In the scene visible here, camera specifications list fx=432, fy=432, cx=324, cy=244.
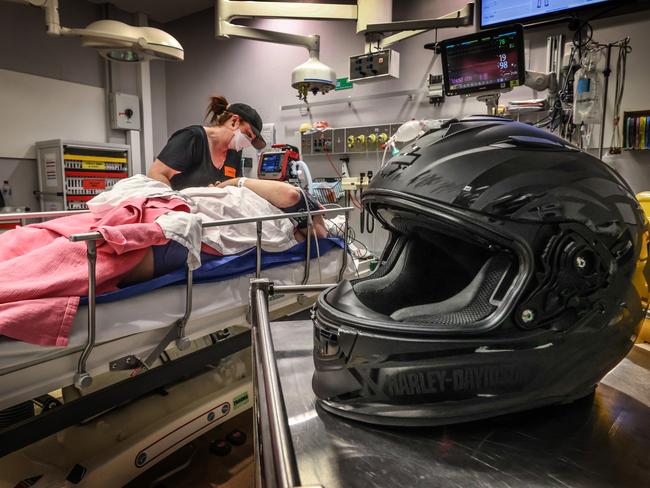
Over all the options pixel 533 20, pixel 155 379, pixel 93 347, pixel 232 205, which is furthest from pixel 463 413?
pixel 533 20

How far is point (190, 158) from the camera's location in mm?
2711

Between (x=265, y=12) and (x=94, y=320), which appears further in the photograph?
(x=265, y=12)

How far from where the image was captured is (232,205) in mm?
2025

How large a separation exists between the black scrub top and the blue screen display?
2211mm

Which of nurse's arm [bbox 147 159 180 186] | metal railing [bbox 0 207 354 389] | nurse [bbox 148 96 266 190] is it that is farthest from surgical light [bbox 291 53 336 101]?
metal railing [bbox 0 207 354 389]

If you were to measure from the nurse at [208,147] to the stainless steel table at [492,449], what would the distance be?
2.22 m

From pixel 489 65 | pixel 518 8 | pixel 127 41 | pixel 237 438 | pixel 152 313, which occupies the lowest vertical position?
pixel 237 438

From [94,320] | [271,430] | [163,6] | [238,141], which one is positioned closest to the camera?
[271,430]

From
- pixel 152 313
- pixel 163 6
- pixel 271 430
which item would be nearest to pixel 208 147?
pixel 152 313

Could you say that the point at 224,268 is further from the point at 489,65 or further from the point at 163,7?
the point at 163,7

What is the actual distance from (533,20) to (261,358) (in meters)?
3.24

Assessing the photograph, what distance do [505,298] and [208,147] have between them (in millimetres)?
2510

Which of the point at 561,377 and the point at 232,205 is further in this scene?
the point at 232,205

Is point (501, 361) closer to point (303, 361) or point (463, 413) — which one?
point (463, 413)
